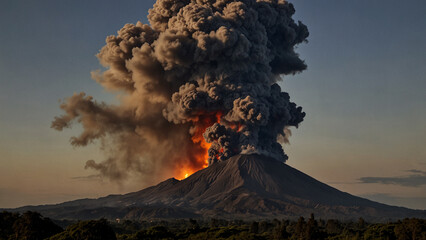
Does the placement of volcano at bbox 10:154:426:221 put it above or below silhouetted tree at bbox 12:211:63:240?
above

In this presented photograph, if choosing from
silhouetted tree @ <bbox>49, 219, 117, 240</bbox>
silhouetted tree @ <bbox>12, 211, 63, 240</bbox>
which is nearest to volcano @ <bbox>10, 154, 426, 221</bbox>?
silhouetted tree @ <bbox>12, 211, 63, 240</bbox>

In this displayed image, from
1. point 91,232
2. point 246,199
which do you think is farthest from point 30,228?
point 246,199

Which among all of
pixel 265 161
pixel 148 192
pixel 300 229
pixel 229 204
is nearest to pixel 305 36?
pixel 265 161

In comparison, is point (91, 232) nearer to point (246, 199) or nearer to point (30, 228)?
point (30, 228)

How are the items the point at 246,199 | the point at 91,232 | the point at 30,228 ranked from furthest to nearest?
the point at 246,199
the point at 30,228
the point at 91,232

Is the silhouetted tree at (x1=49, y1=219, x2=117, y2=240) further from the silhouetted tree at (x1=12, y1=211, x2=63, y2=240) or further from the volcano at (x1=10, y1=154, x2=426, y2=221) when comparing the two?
the volcano at (x1=10, y1=154, x2=426, y2=221)

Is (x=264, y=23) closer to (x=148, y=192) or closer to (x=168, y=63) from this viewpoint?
(x=168, y=63)

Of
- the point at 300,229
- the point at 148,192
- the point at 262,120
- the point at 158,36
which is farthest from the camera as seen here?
the point at 148,192

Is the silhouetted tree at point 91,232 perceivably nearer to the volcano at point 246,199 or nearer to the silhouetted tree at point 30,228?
the silhouetted tree at point 30,228
